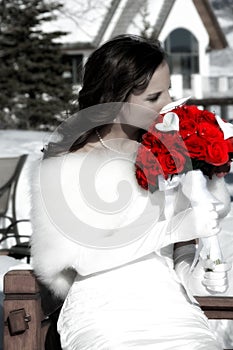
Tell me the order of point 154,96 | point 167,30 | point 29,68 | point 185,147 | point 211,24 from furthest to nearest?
1. point 211,24
2. point 167,30
3. point 29,68
4. point 154,96
5. point 185,147

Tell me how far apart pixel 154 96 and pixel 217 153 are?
0.38 meters

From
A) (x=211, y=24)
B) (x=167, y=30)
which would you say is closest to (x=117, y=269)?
(x=167, y=30)

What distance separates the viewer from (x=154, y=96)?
3.11 m

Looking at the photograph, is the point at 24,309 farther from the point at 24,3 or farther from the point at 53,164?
the point at 24,3

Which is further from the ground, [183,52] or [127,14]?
[127,14]

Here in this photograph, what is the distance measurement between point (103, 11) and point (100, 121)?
29470 millimetres

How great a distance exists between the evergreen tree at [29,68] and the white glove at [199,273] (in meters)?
21.5

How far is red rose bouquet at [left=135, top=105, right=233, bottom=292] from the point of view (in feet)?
9.28

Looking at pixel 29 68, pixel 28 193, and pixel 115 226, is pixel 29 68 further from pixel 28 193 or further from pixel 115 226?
pixel 115 226

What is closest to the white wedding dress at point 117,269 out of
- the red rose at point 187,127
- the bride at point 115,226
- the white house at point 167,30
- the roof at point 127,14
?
the bride at point 115,226

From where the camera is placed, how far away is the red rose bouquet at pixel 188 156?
283cm

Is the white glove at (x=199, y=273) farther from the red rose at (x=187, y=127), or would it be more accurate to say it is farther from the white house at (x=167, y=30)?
the white house at (x=167, y=30)

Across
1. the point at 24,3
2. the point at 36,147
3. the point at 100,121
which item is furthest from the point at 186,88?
the point at 100,121

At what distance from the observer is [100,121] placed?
3.19 m
